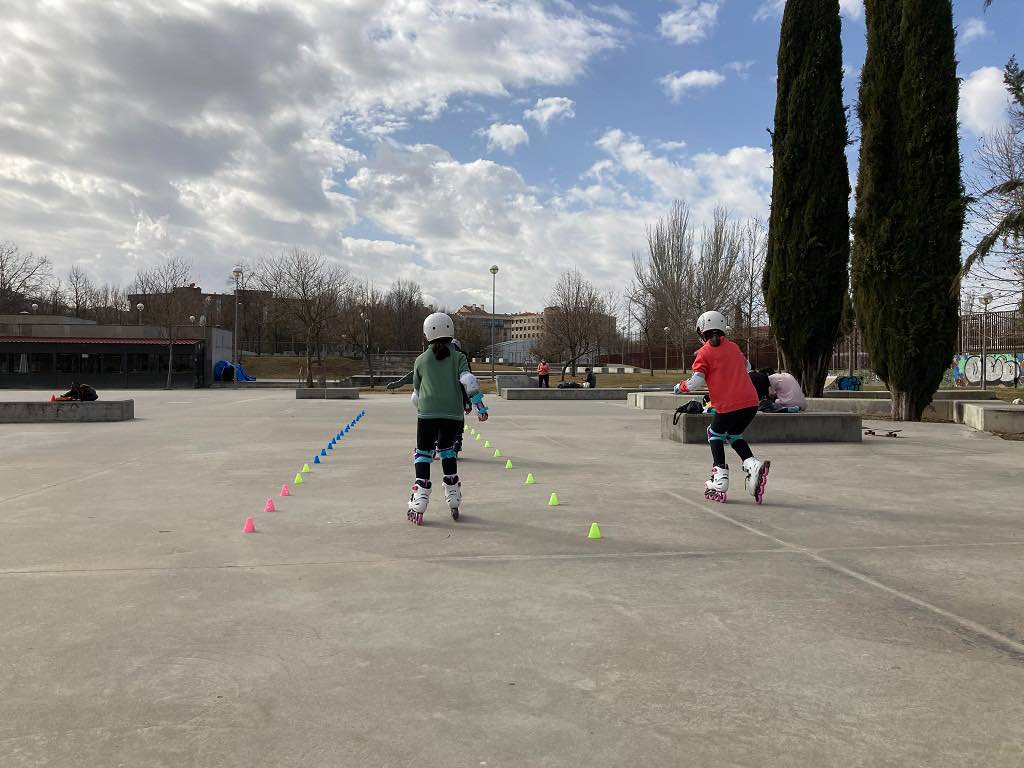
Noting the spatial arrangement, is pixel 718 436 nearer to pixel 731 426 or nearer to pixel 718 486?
pixel 731 426

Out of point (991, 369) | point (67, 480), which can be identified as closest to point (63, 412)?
point (67, 480)

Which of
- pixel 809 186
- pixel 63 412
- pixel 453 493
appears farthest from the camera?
pixel 809 186

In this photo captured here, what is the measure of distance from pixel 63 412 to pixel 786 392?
1649 centimetres

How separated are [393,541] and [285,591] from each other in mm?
1361

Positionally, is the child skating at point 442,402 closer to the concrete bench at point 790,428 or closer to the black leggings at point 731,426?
the black leggings at point 731,426

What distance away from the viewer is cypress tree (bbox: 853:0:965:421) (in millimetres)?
16547

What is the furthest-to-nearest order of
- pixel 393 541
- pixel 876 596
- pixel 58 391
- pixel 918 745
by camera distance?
pixel 58 391 → pixel 393 541 → pixel 876 596 → pixel 918 745

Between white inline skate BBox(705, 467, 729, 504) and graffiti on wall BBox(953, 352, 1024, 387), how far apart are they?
38993mm

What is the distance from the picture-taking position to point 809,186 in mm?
19422

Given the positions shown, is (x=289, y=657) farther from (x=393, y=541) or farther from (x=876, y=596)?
(x=876, y=596)

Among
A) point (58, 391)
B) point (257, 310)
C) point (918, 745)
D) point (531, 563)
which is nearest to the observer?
point (918, 745)

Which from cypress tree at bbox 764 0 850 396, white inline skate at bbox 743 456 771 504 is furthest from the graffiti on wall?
white inline skate at bbox 743 456 771 504

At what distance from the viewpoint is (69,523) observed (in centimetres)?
614

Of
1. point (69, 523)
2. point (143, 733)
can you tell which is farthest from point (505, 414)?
point (143, 733)
